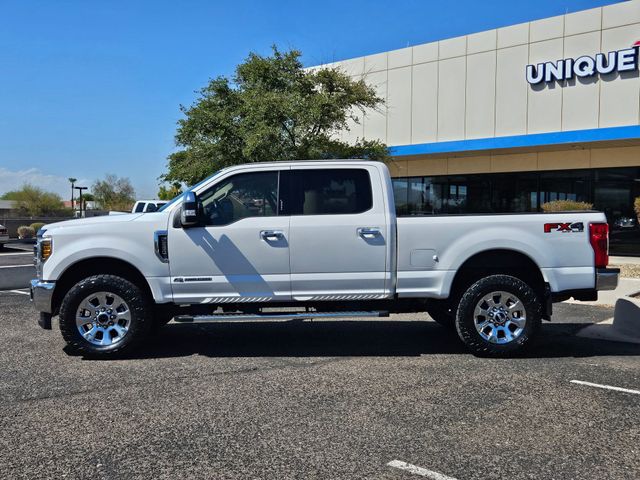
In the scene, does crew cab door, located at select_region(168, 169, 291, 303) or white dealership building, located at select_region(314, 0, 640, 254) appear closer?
crew cab door, located at select_region(168, 169, 291, 303)

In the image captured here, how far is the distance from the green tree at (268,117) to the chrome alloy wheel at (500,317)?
36.2 feet

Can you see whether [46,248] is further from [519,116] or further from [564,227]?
[519,116]

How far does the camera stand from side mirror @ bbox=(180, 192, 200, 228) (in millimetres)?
6230

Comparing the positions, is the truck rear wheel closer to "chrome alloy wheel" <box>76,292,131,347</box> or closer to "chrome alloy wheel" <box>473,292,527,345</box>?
"chrome alloy wheel" <box>473,292,527,345</box>

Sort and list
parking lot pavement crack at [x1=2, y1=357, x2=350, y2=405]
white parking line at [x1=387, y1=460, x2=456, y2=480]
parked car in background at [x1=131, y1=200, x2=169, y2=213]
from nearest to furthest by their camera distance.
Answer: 1. white parking line at [x1=387, y1=460, x2=456, y2=480]
2. parking lot pavement crack at [x1=2, y1=357, x2=350, y2=405]
3. parked car in background at [x1=131, y1=200, x2=169, y2=213]

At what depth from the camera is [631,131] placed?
56.5 feet

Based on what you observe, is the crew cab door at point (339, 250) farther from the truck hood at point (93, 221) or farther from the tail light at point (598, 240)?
the tail light at point (598, 240)

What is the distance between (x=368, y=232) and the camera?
653cm

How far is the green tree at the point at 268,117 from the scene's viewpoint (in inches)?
673

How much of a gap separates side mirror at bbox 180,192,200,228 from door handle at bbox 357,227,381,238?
70.5 inches

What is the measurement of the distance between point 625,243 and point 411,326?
1397cm

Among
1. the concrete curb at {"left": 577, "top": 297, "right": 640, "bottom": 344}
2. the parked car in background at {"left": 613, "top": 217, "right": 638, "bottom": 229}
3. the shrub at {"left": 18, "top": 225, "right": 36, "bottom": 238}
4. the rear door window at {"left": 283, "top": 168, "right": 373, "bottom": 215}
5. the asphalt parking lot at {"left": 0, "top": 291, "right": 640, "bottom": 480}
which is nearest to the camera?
the asphalt parking lot at {"left": 0, "top": 291, "right": 640, "bottom": 480}

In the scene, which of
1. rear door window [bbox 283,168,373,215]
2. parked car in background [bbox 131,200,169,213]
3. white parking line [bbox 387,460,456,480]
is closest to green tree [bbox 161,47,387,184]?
parked car in background [bbox 131,200,169,213]

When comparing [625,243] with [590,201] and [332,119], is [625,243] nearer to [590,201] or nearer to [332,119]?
[590,201]
